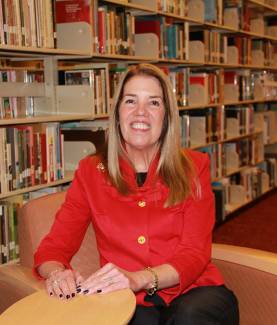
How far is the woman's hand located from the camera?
1292 mm

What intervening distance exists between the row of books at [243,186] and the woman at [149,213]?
2553 mm

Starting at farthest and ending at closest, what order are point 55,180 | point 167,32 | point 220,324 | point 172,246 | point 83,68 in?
point 167,32 < point 83,68 < point 55,180 < point 172,246 < point 220,324

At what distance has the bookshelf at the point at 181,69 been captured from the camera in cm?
251

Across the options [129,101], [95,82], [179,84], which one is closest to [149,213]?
[129,101]

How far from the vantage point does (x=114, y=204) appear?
5.38 feet

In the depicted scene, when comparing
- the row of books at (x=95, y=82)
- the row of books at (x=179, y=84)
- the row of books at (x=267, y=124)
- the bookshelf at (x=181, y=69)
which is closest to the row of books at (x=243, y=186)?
the bookshelf at (x=181, y=69)

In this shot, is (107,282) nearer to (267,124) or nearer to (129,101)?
(129,101)

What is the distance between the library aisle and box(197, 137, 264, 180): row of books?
427 mm

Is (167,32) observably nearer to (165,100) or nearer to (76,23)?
(76,23)

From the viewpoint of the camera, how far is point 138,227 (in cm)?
159

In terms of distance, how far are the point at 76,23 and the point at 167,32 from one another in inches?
40.4

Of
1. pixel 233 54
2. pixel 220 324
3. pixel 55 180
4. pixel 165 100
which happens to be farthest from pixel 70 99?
pixel 233 54

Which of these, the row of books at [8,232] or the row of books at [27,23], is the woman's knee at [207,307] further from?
the row of books at [27,23]

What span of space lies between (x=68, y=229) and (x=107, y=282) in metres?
0.39
